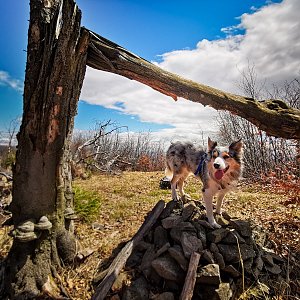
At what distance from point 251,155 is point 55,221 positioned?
15036mm

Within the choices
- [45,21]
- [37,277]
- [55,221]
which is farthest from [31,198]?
[45,21]

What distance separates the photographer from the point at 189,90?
435 centimetres

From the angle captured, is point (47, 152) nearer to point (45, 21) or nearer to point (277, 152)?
point (45, 21)

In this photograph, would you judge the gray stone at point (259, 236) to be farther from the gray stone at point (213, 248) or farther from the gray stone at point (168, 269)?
the gray stone at point (168, 269)

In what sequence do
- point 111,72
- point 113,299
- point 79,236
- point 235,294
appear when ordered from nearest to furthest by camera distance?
point 113,299 → point 235,294 → point 111,72 → point 79,236

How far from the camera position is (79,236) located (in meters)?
4.95

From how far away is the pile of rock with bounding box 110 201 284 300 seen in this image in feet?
11.8

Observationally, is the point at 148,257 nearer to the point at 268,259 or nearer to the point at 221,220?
the point at 221,220

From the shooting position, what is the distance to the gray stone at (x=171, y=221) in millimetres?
4383

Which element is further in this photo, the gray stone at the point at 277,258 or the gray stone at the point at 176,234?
the gray stone at the point at 277,258

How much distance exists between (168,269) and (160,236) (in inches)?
28.9

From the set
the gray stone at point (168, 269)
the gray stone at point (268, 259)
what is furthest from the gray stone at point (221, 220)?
the gray stone at point (168, 269)

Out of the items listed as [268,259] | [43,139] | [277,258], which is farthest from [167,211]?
[43,139]

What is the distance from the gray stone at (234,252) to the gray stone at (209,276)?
46 centimetres
